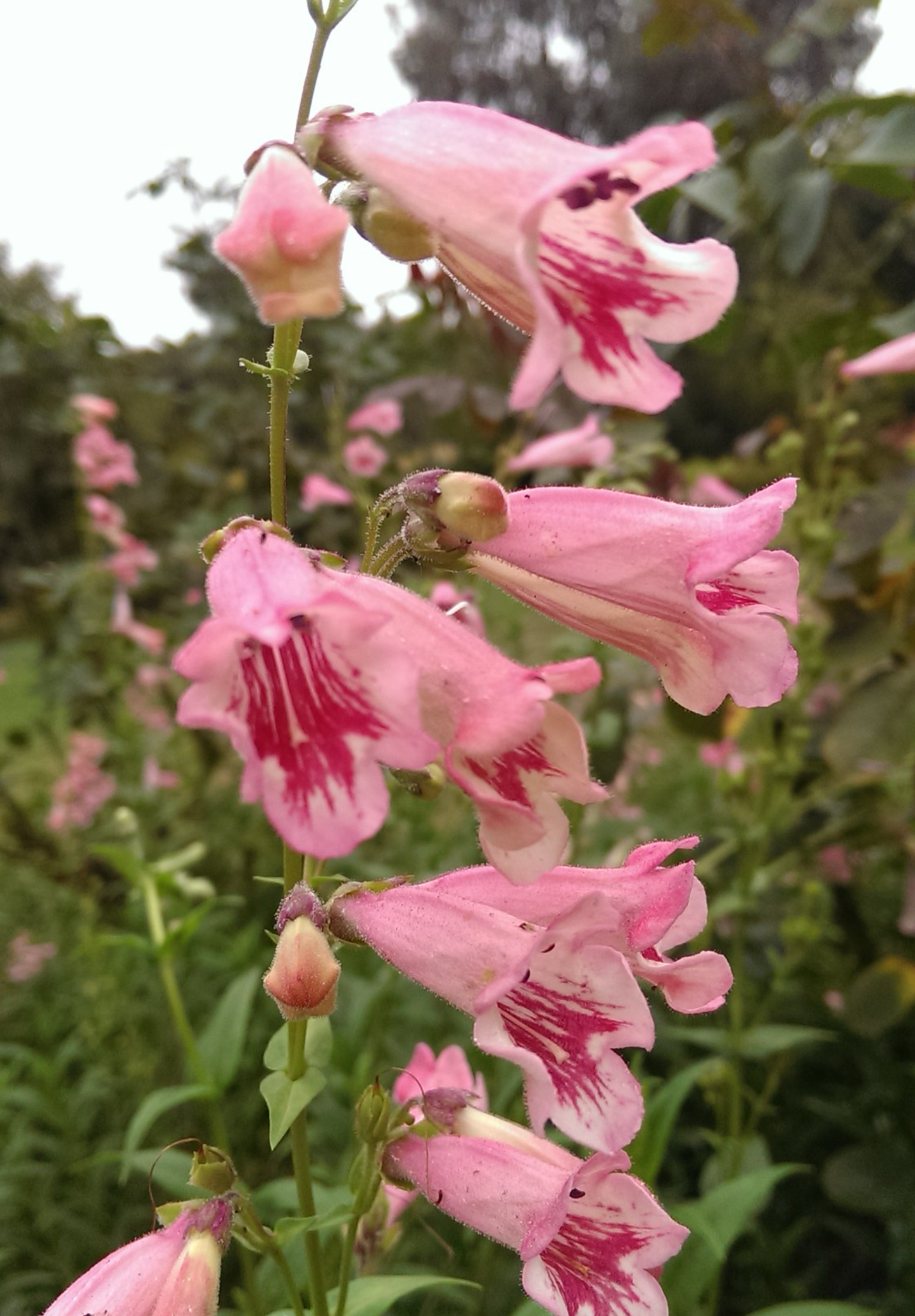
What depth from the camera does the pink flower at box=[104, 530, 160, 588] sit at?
344 cm

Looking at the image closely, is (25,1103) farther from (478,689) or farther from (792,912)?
(478,689)

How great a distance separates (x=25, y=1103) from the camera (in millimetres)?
2223

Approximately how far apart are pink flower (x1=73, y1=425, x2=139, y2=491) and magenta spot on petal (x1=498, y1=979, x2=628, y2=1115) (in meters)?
3.19

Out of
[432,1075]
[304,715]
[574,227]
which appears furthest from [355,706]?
[432,1075]

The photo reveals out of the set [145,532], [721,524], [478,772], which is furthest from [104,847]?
[145,532]

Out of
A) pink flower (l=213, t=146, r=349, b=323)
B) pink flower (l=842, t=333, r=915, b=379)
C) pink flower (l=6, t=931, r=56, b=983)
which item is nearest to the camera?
pink flower (l=213, t=146, r=349, b=323)

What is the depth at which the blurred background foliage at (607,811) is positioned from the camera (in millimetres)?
1909

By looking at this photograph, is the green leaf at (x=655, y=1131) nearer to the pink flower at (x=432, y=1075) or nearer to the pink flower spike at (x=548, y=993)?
the pink flower at (x=432, y=1075)

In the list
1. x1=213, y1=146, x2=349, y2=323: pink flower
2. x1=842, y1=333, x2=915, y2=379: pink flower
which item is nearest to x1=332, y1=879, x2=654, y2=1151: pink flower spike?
x1=213, y1=146, x2=349, y2=323: pink flower

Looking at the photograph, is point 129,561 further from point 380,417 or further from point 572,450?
point 572,450

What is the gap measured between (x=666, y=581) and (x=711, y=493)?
239cm

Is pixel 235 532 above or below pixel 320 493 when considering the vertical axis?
above

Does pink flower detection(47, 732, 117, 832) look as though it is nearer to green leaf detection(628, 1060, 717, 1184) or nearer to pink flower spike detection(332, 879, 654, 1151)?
green leaf detection(628, 1060, 717, 1184)

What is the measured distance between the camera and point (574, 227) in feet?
2.27
